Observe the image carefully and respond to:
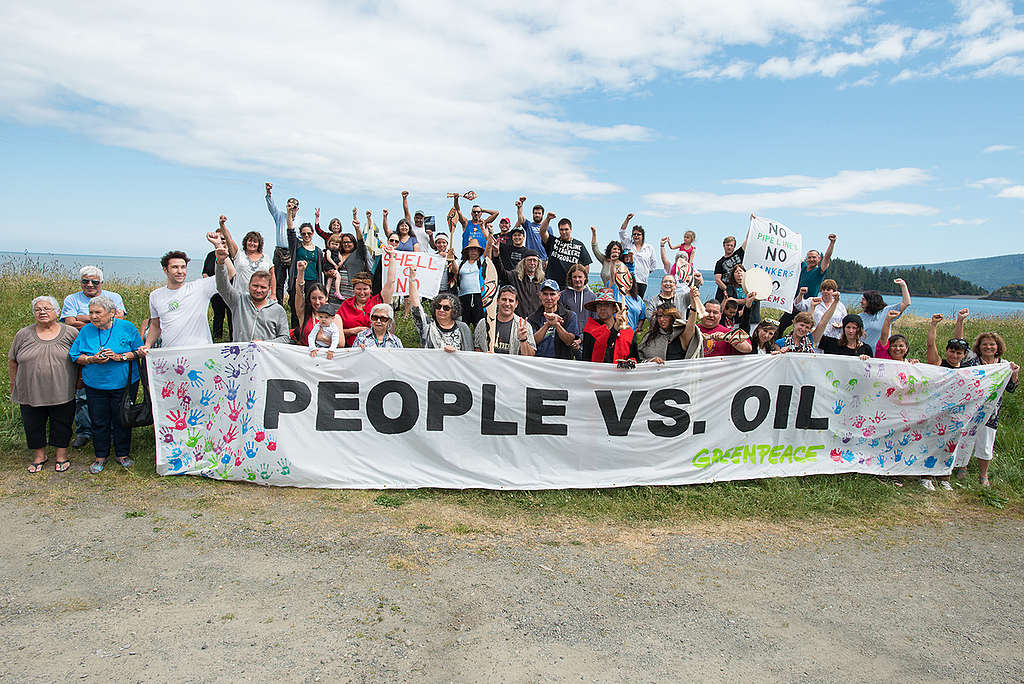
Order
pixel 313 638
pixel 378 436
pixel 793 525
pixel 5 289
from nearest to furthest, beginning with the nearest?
pixel 313 638, pixel 793 525, pixel 378 436, pixel 5 289

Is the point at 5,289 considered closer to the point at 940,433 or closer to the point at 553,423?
the point at 553,423

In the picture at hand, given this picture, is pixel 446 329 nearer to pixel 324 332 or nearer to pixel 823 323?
pixel 324 332

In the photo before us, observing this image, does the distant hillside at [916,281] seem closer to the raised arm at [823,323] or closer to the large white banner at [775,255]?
the large white banner at [775,255]

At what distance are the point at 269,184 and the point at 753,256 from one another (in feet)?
25.8

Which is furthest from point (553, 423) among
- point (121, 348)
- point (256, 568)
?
point (121, 348)

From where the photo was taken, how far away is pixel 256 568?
473 centimetres

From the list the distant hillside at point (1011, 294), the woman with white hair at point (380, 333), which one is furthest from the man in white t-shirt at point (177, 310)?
the distant hillside at point (1011, 294)

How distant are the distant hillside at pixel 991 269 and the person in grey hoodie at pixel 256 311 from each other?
129 m

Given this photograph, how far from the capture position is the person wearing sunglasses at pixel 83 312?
7.05 metres

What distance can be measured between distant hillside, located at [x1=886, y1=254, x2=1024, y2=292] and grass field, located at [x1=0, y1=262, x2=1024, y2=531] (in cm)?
12486

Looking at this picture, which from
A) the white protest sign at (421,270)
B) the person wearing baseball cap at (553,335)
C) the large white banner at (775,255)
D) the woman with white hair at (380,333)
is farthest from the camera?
the large white banner at (775,255)

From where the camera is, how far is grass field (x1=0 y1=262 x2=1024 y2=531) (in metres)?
6.09

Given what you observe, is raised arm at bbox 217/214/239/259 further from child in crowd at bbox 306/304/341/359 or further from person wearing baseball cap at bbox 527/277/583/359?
person wearing baseball cap at bbox 527/277/583/359

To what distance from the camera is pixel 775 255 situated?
10.1m
